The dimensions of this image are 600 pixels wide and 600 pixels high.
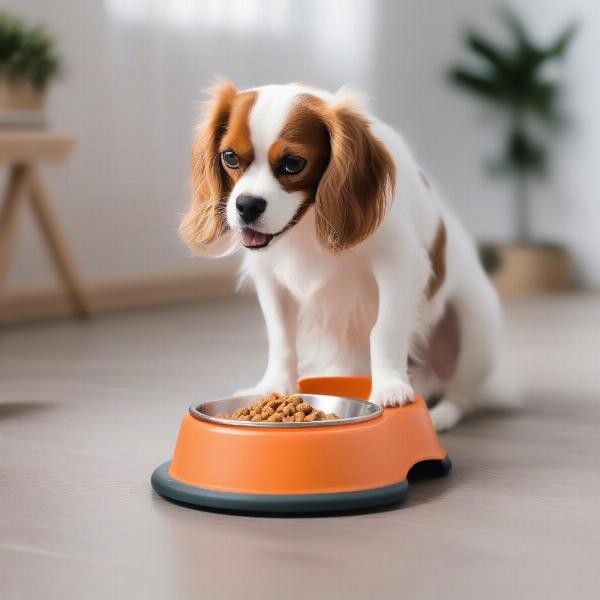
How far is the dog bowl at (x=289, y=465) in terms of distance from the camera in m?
1.51

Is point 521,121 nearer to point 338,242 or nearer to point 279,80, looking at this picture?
point 279,80

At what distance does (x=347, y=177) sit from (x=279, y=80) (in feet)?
10.0

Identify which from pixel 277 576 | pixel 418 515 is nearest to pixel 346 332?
pixel 418 515

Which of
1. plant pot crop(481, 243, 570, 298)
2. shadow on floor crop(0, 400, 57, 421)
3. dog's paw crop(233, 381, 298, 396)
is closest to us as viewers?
dog's paw crop(233, 381, 298, 396)

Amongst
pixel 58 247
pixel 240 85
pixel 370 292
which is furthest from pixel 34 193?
pixel 370 292

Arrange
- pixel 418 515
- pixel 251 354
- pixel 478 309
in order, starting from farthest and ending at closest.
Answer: pixel 251 354 < pixel 478 309 < pixel 418 515

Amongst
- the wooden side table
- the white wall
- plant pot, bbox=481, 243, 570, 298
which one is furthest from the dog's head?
plant pot, bbox=481, 243, 570, 298

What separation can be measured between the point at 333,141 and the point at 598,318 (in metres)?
2.43

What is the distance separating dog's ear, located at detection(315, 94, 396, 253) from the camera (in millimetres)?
1733

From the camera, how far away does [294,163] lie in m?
1.72

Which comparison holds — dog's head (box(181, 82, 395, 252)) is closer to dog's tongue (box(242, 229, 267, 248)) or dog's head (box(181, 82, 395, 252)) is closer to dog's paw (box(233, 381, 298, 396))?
dog's tongue (box(242, 229, 267, 248))

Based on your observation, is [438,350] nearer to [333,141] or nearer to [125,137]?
[333,141]

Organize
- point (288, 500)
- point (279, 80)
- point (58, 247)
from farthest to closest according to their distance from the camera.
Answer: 1. point (279, 80)
2. point (58, 247)
3. point (288, 500)

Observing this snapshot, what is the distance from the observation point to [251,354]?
10.3ft
